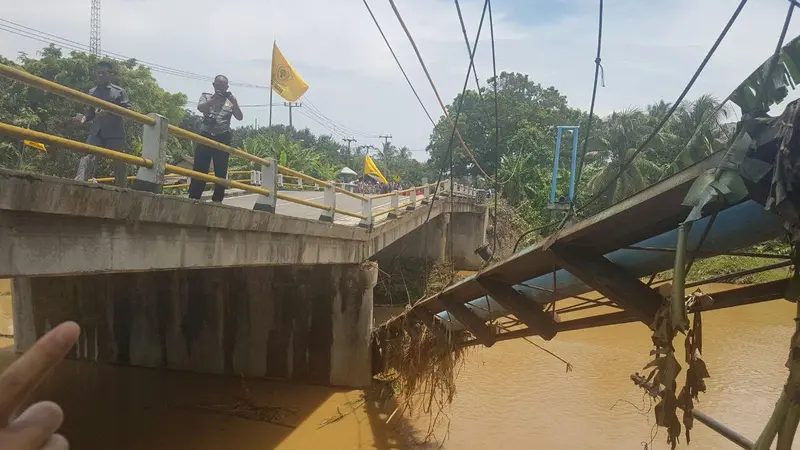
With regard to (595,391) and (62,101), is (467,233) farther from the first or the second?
(62,101)

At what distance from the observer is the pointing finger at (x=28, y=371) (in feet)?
3.30

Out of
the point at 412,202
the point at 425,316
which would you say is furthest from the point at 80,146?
the point at 412,202

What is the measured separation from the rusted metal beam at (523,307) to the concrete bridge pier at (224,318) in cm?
580

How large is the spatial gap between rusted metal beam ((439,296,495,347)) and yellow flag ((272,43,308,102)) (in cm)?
1406

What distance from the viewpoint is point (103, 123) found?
609cm

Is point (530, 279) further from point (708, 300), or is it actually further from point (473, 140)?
point (473, 140)

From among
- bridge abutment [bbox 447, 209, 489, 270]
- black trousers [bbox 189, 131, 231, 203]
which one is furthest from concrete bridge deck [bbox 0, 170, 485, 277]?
bridge abutment [bbox 447, 209, 489, 270]

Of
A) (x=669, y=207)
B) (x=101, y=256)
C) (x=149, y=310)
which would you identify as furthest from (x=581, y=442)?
(x=149, y=310)

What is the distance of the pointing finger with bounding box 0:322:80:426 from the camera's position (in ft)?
3.30

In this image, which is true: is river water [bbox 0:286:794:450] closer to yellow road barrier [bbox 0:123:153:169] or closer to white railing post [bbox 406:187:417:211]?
white railing post [bbox 406:187:417:211]

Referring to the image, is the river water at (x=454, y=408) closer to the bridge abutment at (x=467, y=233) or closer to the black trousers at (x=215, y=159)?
the black trousers at (x=215, y=159)

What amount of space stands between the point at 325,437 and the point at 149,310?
5.37 m

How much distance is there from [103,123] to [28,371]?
579 cm

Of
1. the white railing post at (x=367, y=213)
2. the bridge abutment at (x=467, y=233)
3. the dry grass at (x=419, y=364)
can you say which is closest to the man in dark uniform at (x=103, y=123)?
the dry grass at (x=419, y=364)
